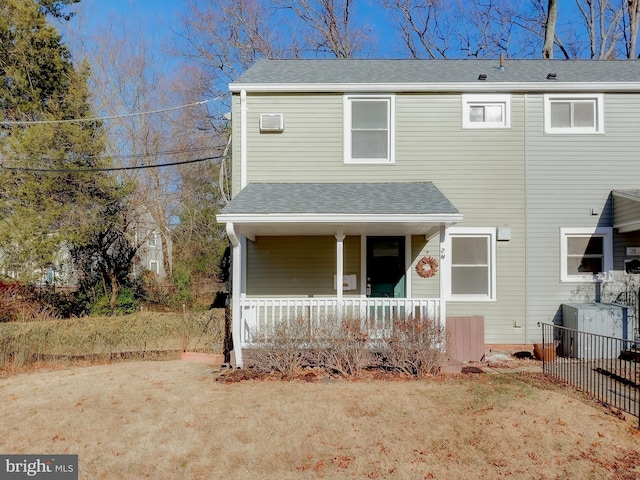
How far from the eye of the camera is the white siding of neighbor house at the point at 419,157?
30.6 ft

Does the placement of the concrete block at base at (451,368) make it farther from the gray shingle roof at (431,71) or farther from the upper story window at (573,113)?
the gray shingle roof at (431,71)

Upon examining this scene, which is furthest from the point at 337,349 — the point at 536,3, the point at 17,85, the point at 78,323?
the point at 536,3

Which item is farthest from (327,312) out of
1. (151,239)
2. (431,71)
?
(151,239)

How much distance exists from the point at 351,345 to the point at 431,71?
661 centimetres

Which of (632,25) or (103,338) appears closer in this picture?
(103,338)

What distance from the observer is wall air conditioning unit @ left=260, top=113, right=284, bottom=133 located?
938cm

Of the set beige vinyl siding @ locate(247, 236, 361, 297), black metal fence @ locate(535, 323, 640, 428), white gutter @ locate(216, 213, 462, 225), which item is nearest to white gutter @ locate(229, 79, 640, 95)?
beige vinyl siding @ locate(247, 236, 361, 297)

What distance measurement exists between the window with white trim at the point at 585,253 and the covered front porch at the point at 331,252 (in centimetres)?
257

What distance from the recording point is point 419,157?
373 inches

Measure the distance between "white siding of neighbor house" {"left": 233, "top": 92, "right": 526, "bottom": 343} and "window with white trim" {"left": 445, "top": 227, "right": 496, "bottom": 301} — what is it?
0.58 feet

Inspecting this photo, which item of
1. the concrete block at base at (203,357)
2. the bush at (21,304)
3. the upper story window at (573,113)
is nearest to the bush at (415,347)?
the concrete block at base at (203,357)

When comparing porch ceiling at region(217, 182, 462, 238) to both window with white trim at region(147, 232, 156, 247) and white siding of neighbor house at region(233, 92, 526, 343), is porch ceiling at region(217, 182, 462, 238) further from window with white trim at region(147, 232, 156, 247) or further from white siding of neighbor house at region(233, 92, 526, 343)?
window with white trim at region(147, 232, 156, 247)

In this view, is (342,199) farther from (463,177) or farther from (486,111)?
(486,111)

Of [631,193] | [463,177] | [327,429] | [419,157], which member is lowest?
[327,429]
